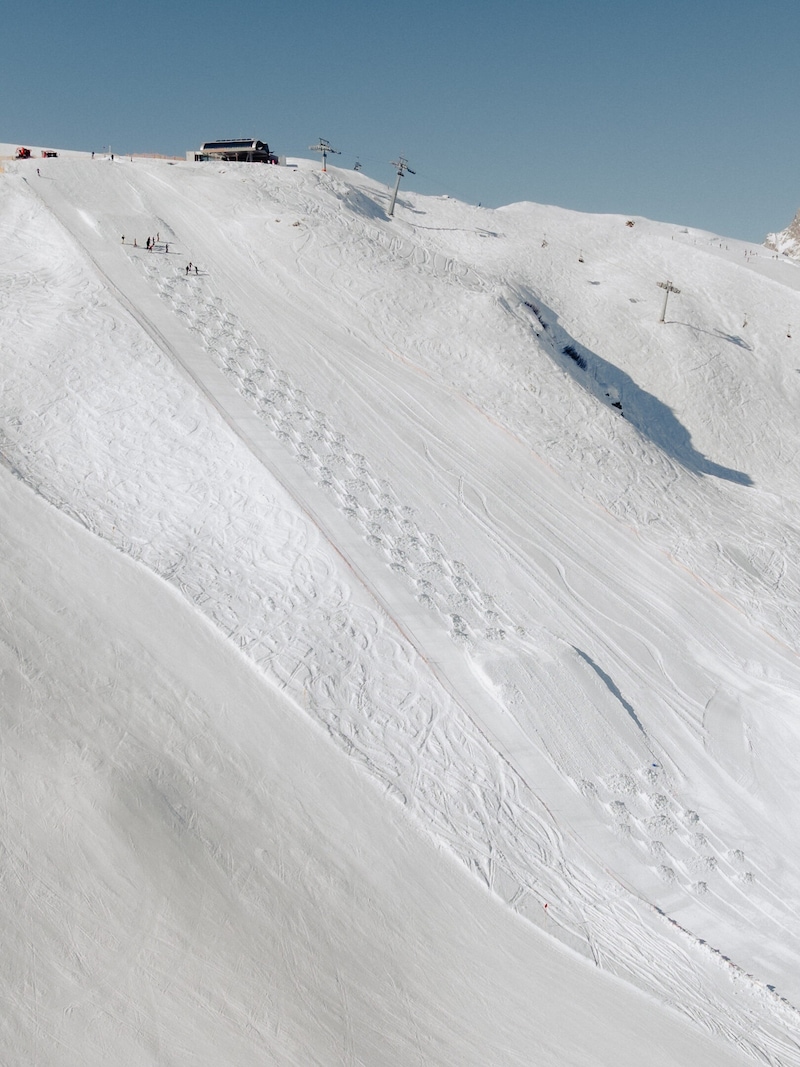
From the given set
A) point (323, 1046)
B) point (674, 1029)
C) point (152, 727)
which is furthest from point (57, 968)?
point (674, 1029)

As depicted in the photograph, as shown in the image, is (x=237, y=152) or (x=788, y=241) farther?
(x=788, y=241)

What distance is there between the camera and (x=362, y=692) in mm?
13789

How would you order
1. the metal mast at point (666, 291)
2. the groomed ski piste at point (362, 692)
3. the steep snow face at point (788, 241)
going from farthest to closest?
1. the steep snow face at point (788, 241)
2. the metal mast at point (666, 291)
3. the groomed ski piste at point (362, 692)

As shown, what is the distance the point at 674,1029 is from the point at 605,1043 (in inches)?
45.4

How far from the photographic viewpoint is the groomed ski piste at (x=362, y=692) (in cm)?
925

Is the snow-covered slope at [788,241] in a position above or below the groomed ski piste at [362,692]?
above

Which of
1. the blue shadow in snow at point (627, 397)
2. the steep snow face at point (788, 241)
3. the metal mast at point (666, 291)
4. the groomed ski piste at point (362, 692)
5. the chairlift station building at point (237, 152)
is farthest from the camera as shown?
the steep snow face at point (788, 241)

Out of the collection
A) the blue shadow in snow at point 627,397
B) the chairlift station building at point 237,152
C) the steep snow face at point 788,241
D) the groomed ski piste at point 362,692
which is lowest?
the groomed ski piste at point 362,692

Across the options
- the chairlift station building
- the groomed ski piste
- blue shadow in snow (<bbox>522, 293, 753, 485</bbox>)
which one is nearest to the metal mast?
blue shadow in snow (<bbox>522, 293, 753, 485</bbox>)

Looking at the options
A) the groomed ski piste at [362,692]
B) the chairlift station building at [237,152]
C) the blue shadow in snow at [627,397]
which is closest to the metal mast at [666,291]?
the blue shadow in snow at [627,397]

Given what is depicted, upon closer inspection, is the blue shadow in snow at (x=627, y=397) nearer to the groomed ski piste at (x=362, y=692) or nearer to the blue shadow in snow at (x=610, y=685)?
the groomed ski piste at (x=362, y=692)

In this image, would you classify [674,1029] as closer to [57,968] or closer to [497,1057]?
[497,1057]

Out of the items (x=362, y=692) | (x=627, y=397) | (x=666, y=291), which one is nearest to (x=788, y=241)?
(x=666, y=291)

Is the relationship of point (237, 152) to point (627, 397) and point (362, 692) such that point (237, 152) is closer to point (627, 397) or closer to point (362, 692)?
point (627, 397)
